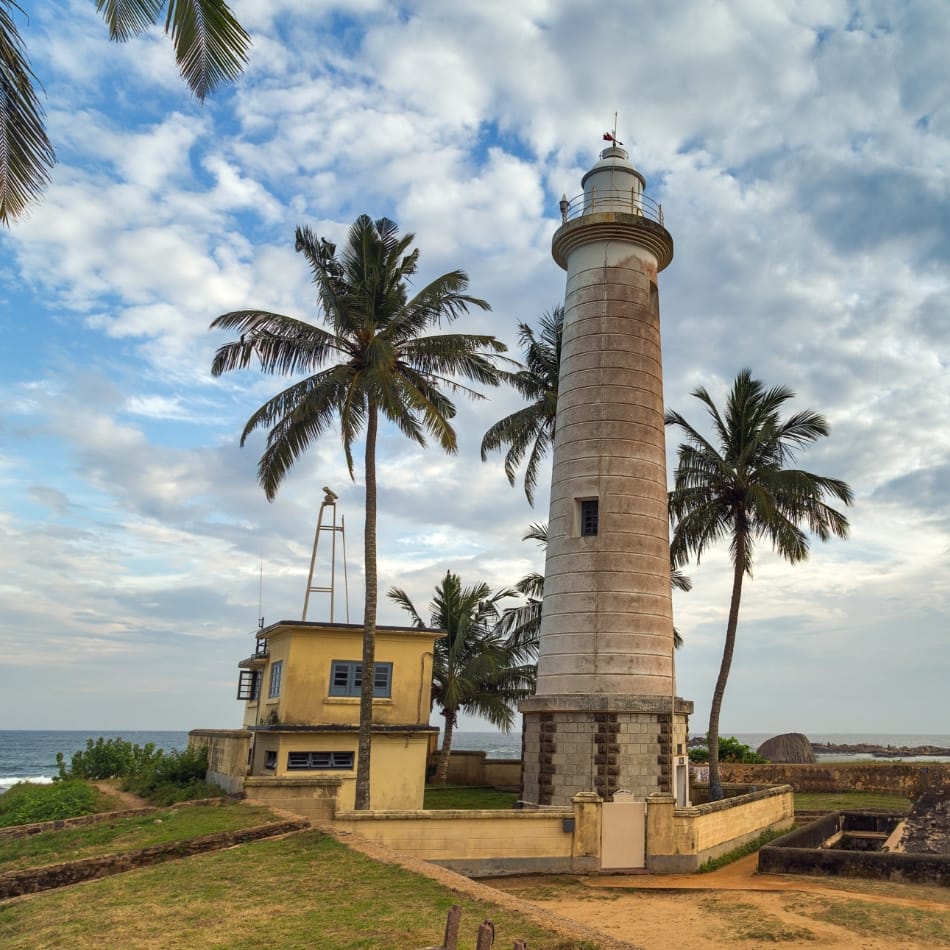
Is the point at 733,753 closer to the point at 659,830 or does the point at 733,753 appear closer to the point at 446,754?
the point at 446,754

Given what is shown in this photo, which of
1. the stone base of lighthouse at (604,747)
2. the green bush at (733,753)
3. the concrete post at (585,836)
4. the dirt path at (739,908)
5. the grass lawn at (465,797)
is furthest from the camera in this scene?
the green bush at (733,753)

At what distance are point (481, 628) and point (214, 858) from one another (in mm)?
23081

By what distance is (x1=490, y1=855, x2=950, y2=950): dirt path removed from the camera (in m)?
12.3

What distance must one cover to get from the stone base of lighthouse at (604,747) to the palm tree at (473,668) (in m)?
13.2

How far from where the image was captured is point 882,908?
46.6ft

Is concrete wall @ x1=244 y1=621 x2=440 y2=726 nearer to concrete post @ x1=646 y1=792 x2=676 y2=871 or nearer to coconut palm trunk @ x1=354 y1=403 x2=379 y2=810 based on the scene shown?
coconut palm trunk @ x1=354 y1=403 x2=379 y2=810

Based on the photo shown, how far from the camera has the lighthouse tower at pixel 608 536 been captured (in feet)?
68.3

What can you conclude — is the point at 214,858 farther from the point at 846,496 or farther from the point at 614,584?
the point at 846,496

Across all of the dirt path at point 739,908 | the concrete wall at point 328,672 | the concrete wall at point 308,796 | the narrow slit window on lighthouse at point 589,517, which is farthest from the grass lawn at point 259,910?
the narrow slit window on lighthouse at point 589,517

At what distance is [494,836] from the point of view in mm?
17469

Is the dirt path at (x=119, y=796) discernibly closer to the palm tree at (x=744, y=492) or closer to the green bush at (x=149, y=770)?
the green bush at (x=149, y=770)

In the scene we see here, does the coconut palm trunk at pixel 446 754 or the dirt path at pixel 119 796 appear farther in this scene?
the coconut palm trunk at pixel 446 754

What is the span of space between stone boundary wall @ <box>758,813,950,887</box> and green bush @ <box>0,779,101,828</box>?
51.3 ft

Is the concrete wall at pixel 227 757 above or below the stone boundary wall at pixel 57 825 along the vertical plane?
above
